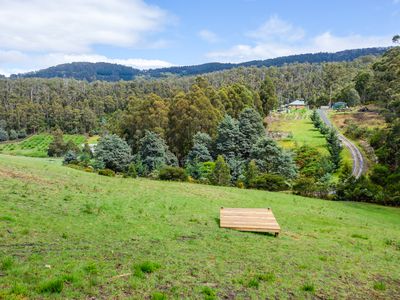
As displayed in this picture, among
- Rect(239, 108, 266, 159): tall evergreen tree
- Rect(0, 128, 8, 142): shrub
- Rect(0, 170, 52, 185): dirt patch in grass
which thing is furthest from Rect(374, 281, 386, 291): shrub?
Rect(0, 128, 8, 142): shrub

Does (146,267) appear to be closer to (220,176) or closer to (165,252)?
(165,252)

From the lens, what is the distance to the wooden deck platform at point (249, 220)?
39.9ft

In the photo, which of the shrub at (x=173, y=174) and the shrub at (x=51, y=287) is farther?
the shrub at (x=173, y=174)

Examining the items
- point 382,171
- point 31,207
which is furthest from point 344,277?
point 382,171

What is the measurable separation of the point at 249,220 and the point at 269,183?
1537cm

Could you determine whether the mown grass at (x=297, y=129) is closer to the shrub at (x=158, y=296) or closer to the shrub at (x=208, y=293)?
the shrub at (x=208, y=293)

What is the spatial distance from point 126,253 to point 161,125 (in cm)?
4070

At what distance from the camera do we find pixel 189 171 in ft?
117

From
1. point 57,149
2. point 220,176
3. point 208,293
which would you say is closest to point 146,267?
point 208,293

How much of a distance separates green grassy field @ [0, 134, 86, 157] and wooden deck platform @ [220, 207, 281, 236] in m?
84.2

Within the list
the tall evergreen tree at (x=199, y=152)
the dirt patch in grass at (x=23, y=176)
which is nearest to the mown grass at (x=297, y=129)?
the tall evergreen tree at (x=199, y=152)

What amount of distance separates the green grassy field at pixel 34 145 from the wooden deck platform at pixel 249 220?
3316 inches

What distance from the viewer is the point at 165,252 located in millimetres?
8859

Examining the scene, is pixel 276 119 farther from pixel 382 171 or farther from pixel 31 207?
pixel 31 207
